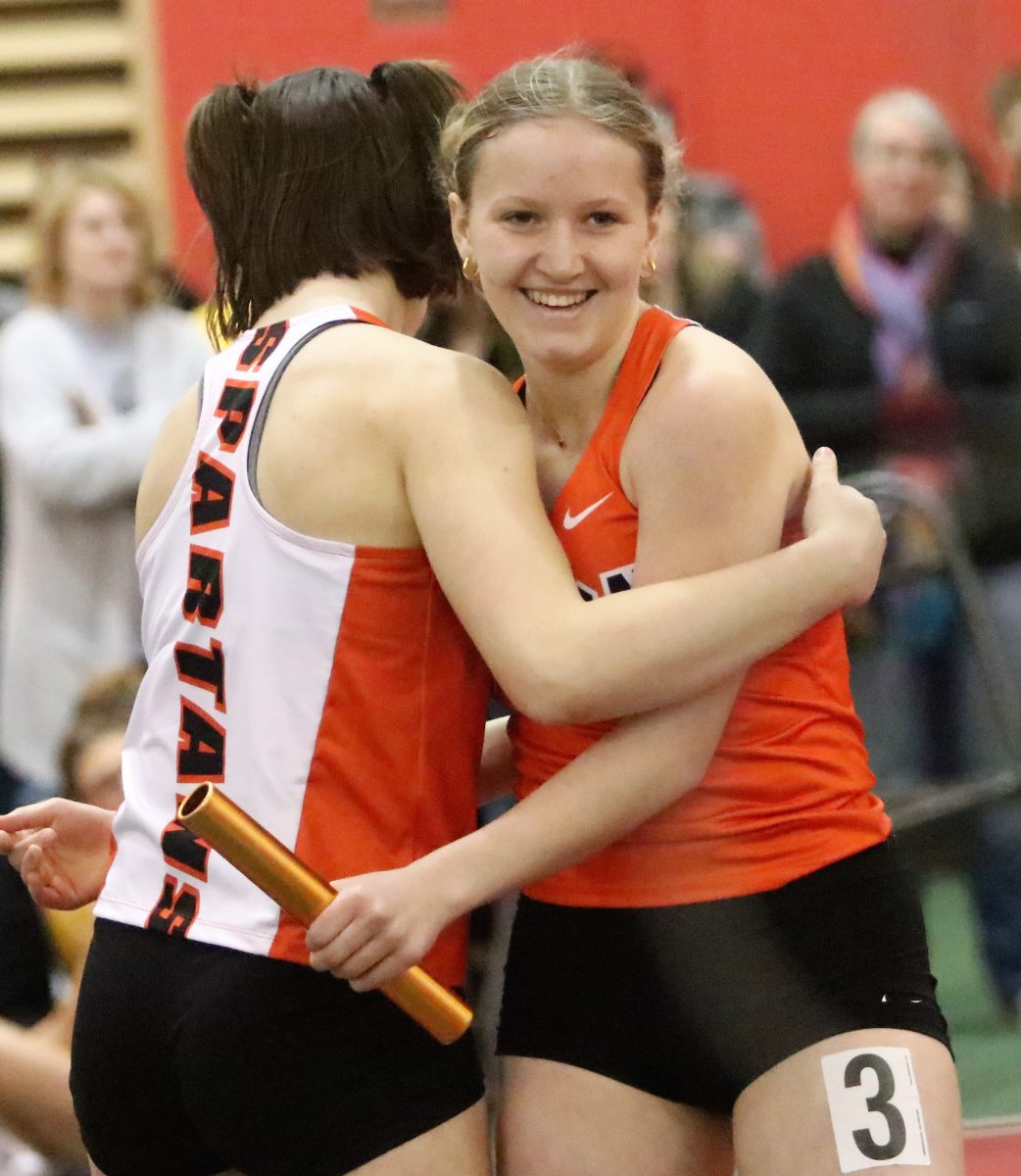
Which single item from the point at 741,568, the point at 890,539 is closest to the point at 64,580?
the point at 890,539

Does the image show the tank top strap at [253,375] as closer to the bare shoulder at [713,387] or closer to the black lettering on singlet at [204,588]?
the black lettering on singlet at [204,588]

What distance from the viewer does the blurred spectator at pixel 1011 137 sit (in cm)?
388

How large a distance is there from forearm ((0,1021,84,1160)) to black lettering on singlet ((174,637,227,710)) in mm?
1281

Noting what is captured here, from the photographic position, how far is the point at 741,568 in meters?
1.56

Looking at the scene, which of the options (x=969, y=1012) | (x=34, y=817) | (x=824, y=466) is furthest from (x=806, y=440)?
(x=34, y=817)

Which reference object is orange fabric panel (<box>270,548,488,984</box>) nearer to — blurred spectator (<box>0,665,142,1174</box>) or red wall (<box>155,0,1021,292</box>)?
blurred spectator (<box>0,665,142,1174</box>)

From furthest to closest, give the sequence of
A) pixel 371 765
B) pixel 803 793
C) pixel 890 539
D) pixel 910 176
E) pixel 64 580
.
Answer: pixel 890 539, pixel 910 176, pixel 64 580, pixel 803 793, pixel 371 765

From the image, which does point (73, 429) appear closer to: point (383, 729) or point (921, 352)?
point (921, 352)

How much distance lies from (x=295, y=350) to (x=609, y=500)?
0.27 metres

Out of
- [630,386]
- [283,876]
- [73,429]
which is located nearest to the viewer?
[283,876]

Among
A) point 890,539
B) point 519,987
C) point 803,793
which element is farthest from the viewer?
point 890,539

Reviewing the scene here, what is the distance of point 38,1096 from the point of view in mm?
2707

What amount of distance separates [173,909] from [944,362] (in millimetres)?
2721

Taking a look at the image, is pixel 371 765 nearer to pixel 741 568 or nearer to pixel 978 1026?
pixel 741 568
